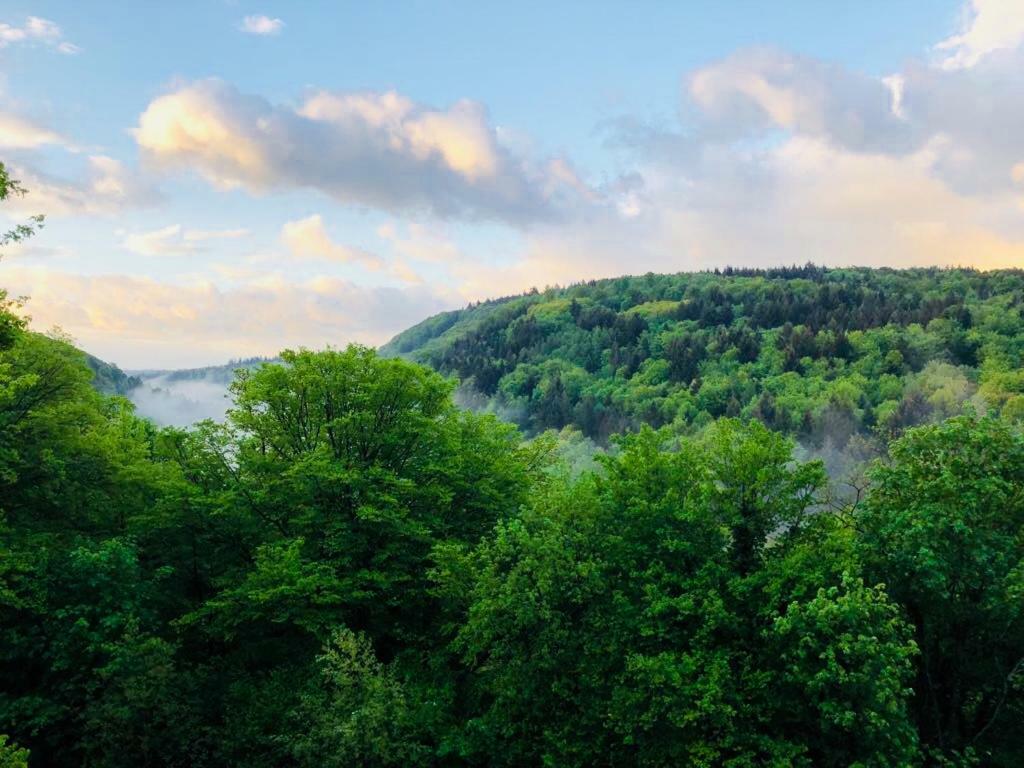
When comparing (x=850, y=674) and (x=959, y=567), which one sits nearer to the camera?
(x=850, y=674)

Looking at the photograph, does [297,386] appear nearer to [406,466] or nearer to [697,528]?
[406,466]

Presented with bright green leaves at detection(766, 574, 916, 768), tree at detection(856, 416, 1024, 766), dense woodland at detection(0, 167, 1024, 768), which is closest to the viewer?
bright green leaves at detection(766, 574, 916, 768)

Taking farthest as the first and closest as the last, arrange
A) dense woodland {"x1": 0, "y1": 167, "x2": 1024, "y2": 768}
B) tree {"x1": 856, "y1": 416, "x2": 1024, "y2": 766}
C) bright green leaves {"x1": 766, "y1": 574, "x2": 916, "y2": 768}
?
tree {"x1": 856, "y1": 416, "x2": 1024, "y2": 766}
dense woodland {"x1": 0, "y1": 167, "x2": 1024, "y2": 768}
bright green leaves {"x1": 766, "y1": 574, "x2": 916, "y2": 768}

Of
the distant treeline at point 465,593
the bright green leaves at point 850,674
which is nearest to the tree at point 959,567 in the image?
the distant treeline at point 465,593

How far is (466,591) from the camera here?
89.6 ft

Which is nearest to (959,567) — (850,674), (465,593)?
(850,674)

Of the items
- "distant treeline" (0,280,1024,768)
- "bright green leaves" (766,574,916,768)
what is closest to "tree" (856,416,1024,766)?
"distant treeline" (0,280,1024,768)

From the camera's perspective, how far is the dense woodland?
2219cm

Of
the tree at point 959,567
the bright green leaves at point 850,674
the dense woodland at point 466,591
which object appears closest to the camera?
the bright green leaves at point 850,674

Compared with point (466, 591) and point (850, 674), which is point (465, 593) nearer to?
point (466, 591)

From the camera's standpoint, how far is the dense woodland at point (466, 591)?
22.2m

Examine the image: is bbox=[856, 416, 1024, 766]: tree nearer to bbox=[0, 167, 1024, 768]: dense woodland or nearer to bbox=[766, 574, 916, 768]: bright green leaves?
bbox=[0, 167, 1024, 768]: dense woodland

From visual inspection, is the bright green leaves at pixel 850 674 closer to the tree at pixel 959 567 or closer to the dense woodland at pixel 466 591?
the dense woodland at pixel 466 591

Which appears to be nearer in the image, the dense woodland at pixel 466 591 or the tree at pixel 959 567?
the dense woodland at pixel 466 591
